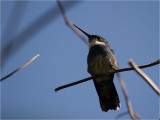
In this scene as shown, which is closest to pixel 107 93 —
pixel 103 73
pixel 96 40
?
pixel 103 73

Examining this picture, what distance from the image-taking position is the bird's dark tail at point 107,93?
389 cm

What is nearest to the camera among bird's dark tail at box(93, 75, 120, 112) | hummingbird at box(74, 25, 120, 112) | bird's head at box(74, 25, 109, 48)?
hummingbird at box(74, 25, 120, 112)

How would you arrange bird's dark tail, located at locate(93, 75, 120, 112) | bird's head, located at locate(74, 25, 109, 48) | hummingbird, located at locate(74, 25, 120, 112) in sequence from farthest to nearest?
1. bird's head, located at locate(74, 25, 109, 48)
2. bird's dark tail, located at locate(93, 75, 120, 112)
3. hummingbird, located at locate(74, 25, 120, 112)

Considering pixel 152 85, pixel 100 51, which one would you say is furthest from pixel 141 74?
pixel 100 51

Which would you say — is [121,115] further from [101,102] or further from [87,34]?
[87,34]

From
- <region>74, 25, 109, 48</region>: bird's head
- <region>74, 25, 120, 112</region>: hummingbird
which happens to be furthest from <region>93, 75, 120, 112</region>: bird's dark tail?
<region>74, 25, 109, 48</region>: bird's head

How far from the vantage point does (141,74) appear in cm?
127

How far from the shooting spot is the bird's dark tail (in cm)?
389

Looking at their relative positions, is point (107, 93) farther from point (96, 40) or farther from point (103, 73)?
point (96, 40)

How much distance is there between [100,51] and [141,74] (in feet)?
8.98

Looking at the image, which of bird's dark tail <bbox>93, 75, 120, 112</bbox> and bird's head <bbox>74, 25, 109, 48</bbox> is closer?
bird's dark tail <bbox>93, 75, 120, 112</bbox>

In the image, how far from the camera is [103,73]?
379cm

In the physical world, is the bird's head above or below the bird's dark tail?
above

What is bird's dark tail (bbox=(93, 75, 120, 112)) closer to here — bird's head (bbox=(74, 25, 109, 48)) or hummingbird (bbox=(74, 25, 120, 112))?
hummingbird (bbox=(74, 25, 120, 112))
